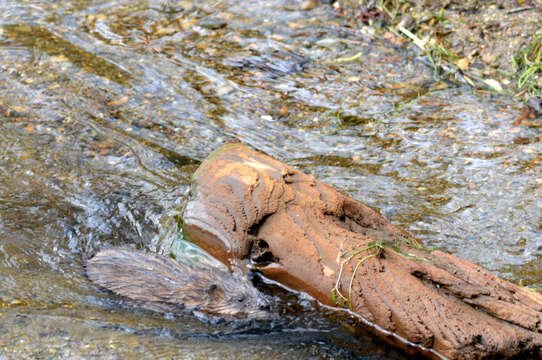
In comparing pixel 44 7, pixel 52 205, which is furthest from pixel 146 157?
pixel 44 7

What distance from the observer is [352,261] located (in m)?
2.90

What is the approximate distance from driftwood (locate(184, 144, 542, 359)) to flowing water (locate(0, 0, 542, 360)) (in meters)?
0.21

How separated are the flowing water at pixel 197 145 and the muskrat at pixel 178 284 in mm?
87

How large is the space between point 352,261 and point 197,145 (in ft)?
7.22

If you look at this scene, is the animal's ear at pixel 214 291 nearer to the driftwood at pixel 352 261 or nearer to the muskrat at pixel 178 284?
the muskrat at pixel 178 284

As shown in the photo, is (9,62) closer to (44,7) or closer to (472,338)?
(44,7)

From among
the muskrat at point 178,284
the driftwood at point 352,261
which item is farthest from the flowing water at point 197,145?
the driftwood at point 352,261

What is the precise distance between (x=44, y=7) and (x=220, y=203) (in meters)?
4.59

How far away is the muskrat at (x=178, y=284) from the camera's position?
9.81ft

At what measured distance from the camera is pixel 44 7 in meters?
6.55

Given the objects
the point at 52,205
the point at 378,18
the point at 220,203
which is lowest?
the point at 52,205

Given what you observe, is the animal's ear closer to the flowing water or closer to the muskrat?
the muskrat

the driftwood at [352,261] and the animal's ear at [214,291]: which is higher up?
the driftwood at [352,261]

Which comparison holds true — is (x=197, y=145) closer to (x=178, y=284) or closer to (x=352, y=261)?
(x=178, y=284)
